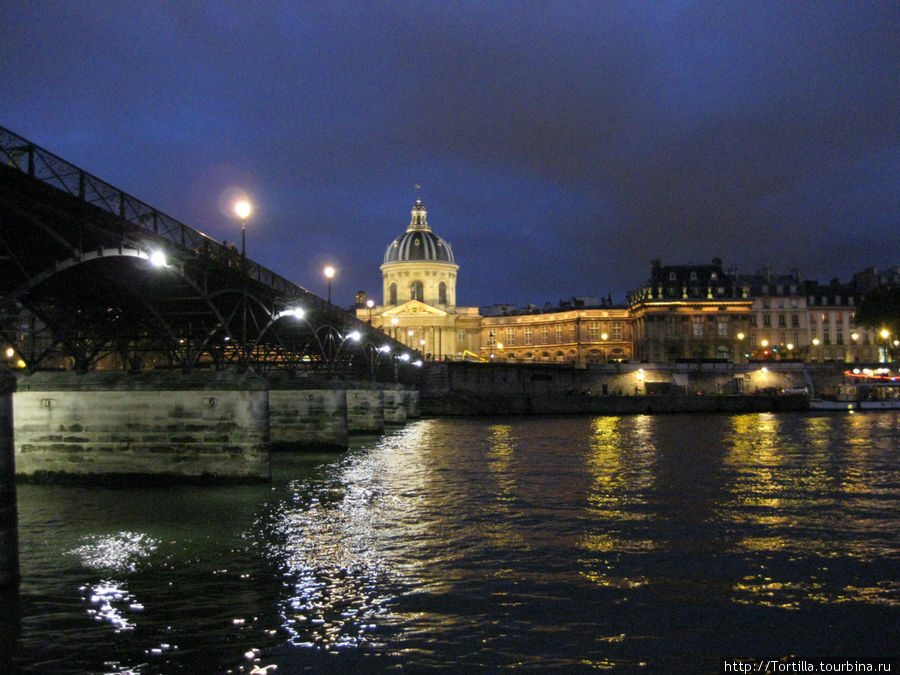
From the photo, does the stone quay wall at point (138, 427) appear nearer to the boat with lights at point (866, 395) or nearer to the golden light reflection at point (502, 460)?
the golden light reflection at point (502, 460)

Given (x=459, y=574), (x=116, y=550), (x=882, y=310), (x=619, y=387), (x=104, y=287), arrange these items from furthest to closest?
(x=619, y=387), (x=882, y=310), (x=104, y=287), (x=116, y=550), (x=459, y=574)

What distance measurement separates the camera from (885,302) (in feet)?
363

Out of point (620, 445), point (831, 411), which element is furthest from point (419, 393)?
point (620, 445)

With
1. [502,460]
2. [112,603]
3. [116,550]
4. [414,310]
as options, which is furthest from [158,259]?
[414,310]

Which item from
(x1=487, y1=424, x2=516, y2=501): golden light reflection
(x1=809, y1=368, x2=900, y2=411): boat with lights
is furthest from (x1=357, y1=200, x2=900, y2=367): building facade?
(x1=487, y1=424, x2=516, y2=501): golden light reflection

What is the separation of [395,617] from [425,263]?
173 meters

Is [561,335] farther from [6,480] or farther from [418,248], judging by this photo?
[6,480]

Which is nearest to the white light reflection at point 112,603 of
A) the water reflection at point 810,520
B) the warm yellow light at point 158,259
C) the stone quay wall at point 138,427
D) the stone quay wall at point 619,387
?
the water reflection at point 810,520

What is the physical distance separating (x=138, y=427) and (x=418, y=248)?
6277 inches

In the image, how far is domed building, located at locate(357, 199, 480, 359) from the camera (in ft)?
577

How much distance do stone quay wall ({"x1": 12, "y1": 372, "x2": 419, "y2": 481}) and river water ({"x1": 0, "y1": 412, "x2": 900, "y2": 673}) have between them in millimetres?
1369

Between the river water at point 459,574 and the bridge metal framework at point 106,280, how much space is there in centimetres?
613

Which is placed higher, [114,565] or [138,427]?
[138,427]

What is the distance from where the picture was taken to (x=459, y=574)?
54.9 ft
